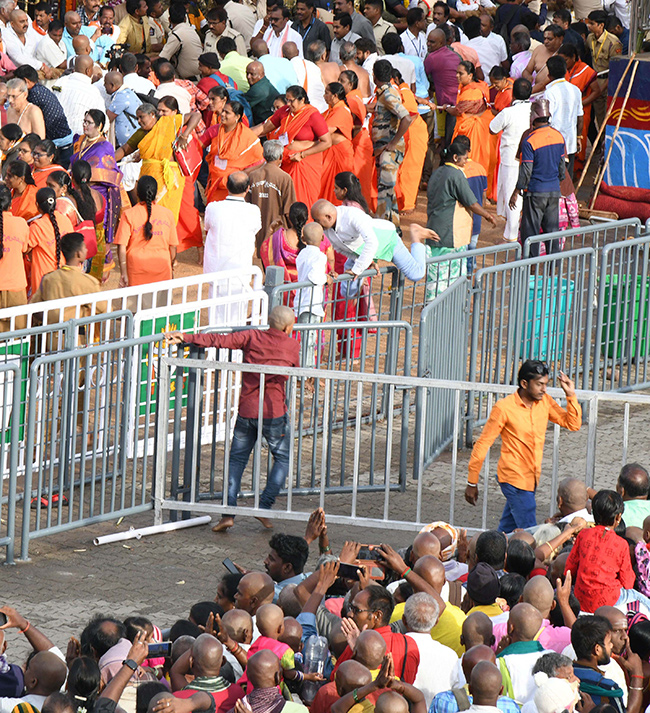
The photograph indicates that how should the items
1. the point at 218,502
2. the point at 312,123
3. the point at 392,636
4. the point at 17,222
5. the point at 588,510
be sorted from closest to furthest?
the point at 392,636 → the point at 588,510 → the point at 218,502 → the point at 17,222 → the point at 312,123

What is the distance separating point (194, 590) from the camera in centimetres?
802

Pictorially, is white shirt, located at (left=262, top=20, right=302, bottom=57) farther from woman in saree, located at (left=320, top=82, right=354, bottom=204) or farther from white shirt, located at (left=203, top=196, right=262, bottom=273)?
white shirt, located at (left=203, top=196, right=262, bottom=273)

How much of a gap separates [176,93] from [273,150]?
2.14m

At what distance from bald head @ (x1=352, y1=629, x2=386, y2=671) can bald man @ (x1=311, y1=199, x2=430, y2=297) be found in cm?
542

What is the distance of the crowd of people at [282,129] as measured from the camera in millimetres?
11148

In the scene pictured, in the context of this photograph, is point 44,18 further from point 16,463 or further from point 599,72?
point 16,463

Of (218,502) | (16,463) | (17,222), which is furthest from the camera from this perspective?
(17,222)

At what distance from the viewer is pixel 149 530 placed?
8828 mm

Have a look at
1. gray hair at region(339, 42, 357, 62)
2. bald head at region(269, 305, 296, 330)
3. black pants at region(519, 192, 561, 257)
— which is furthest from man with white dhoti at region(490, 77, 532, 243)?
bald head at region(269, 305, 296, 330)

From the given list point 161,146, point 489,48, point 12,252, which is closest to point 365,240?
point 12,252

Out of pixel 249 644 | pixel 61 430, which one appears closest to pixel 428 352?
pixel 61 430

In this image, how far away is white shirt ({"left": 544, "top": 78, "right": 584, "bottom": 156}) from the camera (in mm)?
Answer: 15992

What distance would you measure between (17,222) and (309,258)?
2.15 m

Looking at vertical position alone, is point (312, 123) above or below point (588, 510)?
above
